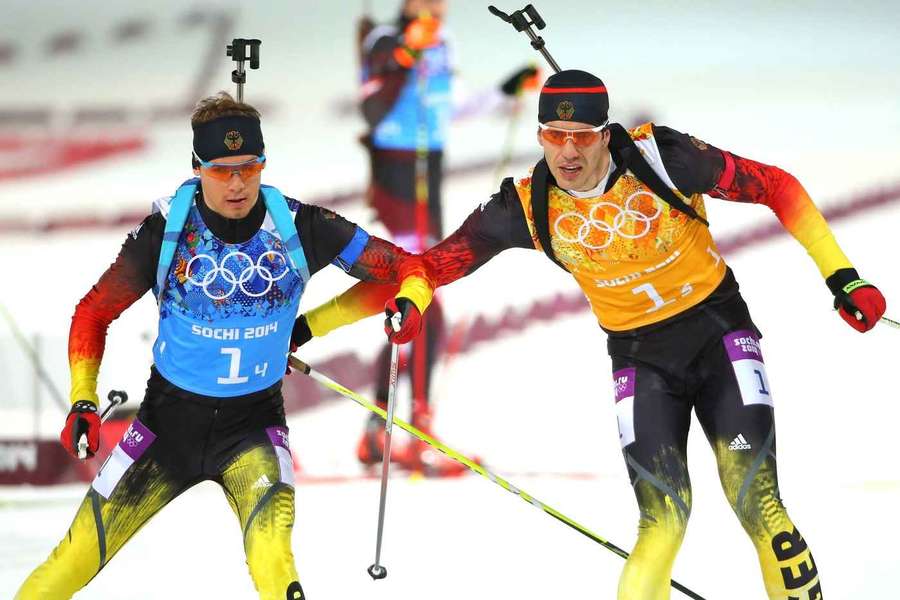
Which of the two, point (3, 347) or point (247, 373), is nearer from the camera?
point (247, 373)

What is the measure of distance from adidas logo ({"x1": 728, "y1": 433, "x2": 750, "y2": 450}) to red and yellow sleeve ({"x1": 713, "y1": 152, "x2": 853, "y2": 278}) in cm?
52

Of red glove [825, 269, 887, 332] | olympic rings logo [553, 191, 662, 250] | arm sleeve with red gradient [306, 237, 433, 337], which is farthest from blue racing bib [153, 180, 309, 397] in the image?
red glove [825, 269, 887, 332]

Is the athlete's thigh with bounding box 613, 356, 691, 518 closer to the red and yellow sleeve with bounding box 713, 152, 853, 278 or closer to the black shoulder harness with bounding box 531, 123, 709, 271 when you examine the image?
the black shoulder harness with bounding box 531, 123, 709, 271

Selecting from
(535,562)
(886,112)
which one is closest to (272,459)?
(535,562)

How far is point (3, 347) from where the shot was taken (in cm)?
690

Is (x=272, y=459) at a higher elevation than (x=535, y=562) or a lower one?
higher

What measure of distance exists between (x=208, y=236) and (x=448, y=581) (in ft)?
6.60

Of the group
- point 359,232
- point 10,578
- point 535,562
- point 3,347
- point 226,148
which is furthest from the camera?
point 3,347

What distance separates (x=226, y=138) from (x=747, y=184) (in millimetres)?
1403

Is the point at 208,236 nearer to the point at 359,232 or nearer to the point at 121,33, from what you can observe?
the point at 359,232

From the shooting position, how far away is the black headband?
333 cm

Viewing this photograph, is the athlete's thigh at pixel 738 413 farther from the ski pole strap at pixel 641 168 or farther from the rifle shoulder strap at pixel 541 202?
the rifle shoulder strap at pixel 541 202

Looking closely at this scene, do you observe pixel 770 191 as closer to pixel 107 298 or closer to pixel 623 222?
pixel 623 222

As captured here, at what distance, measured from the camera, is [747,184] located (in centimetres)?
357
